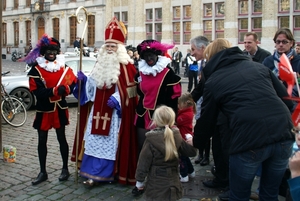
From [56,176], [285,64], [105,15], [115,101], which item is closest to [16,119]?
[56,176]

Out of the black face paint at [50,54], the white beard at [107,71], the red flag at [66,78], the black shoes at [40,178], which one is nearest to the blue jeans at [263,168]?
the white beard at [107,71]

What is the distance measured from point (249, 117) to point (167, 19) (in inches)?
1127

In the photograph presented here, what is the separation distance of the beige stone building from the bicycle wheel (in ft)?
46.1

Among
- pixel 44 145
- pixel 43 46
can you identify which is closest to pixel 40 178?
pixel 44 145

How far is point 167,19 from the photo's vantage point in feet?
102

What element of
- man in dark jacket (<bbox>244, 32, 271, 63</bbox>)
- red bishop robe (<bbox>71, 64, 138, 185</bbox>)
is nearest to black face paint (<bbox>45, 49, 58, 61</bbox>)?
red bishop robe (<bbox>71, 64, 138, 185</bbox>)

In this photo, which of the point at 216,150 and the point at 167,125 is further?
the point at 216,150

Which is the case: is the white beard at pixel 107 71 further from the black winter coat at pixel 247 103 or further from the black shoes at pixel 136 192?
the black winter coat at pixel 247 103

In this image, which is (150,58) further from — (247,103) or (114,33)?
(247,103)

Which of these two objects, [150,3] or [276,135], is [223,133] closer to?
[276,135]

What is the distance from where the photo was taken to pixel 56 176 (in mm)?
5840

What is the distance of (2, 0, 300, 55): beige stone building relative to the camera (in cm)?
2594

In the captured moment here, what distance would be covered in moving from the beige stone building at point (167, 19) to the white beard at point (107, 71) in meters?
18.5

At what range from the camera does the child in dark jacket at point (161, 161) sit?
4.07 meters
